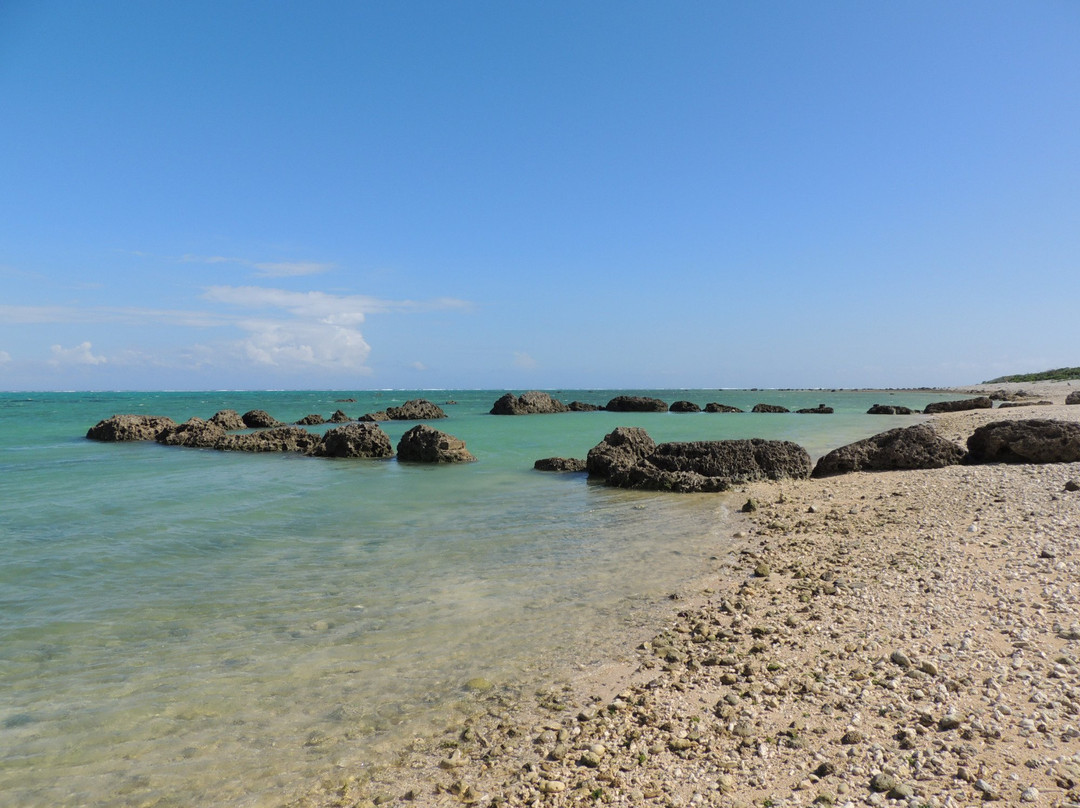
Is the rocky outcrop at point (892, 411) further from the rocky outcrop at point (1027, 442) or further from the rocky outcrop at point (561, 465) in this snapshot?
the rocky outcrop at point (561, 465)

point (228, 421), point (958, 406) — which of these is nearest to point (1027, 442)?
point (228, 421)

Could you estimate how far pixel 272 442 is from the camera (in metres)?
23.1

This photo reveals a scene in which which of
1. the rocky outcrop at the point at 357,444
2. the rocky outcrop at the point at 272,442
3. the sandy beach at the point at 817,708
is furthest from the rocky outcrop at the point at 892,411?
the sandy beach at the point at 817,708

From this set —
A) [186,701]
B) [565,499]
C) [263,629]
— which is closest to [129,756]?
[186,701]

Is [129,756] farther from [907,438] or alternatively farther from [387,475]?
[907,438]

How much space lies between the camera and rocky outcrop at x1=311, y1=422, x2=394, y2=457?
69.3ft

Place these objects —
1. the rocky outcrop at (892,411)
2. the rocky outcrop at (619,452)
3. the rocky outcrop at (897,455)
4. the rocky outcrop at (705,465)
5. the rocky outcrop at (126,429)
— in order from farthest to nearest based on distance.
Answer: the rocky outcrop at (892,411)
the rocky outcrop at (126,429)
the rocky outcrop at (619,452)
the rocky outcrop at (897,455)
the rocky outcrop at (705,465)

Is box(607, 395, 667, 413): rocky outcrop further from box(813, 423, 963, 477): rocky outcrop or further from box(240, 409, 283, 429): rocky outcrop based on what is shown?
box(813, 423, 963, 477): rocky outcrop

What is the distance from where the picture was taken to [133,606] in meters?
6.49

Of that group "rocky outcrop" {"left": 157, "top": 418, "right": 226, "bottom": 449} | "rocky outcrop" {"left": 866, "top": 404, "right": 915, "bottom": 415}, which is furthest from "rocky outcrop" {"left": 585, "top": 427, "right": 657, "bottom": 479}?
"rocky outcrop" {"left": 866, "top": 404, "right": 915, "bottom": 415}

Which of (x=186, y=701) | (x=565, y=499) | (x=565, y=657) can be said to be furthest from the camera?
(x=565, y=499)

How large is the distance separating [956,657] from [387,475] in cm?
1420

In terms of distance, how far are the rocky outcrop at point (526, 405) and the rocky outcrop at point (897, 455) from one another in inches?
1360

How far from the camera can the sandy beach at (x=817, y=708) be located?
3.27 meters
